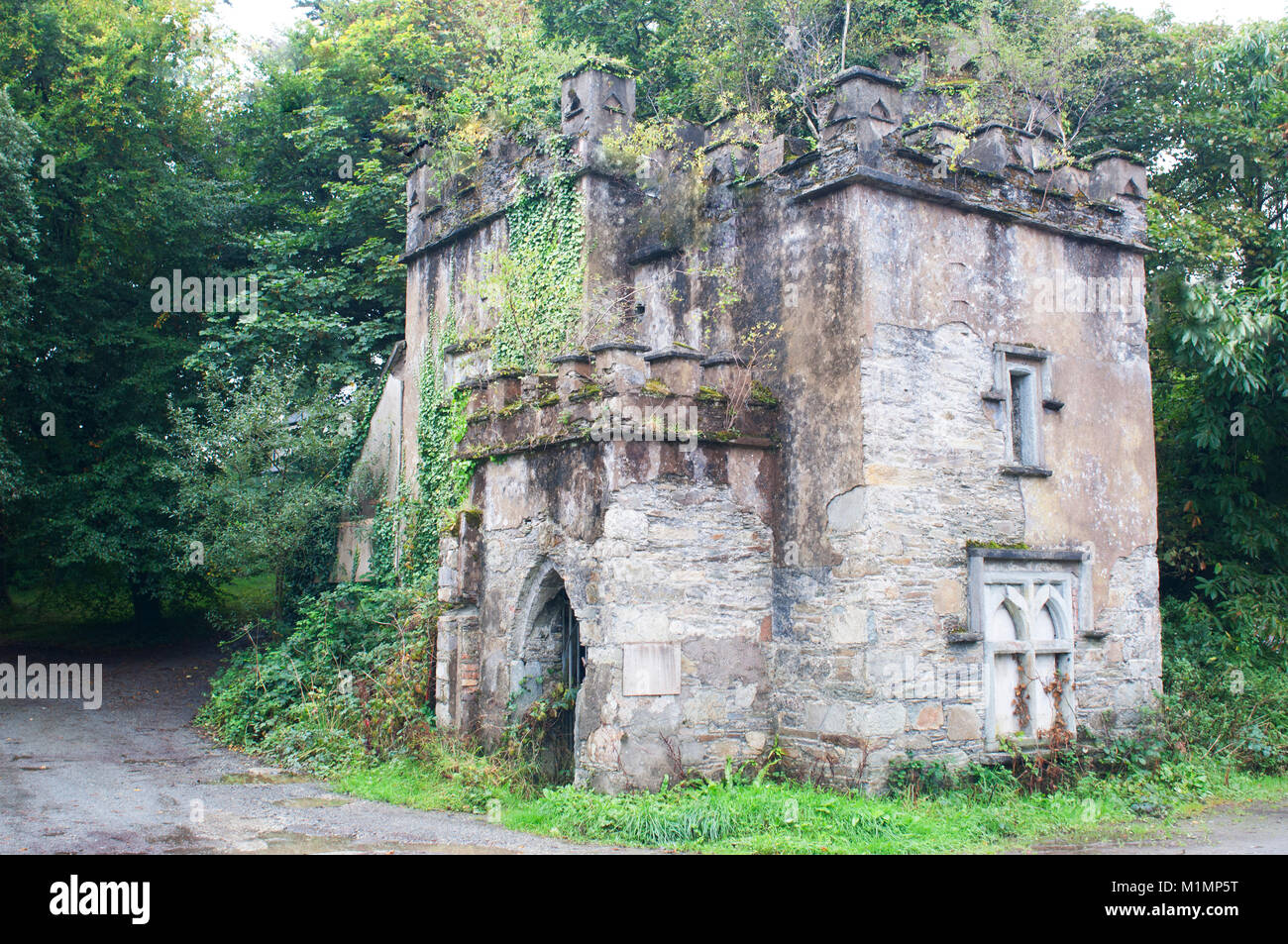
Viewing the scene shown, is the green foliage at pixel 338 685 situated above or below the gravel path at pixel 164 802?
above

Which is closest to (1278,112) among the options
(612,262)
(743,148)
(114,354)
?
(743,148)

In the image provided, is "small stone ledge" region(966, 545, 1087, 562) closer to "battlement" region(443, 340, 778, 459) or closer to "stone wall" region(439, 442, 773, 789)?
"stone wall" region(439, 442, 773, 789)

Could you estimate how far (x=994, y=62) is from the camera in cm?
1975

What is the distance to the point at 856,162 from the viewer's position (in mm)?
10523

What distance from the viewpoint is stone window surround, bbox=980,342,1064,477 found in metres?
11.3

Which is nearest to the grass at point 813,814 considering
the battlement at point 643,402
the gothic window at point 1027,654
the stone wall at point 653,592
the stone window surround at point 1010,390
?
the stone wall at point 653,592

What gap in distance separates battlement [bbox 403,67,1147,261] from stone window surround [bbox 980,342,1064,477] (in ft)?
4.76

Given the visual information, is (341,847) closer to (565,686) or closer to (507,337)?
(565,686)

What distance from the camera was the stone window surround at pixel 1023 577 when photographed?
1076 centimetres

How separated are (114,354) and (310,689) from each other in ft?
30.3

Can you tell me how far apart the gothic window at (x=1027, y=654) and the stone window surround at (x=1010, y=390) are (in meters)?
1.11

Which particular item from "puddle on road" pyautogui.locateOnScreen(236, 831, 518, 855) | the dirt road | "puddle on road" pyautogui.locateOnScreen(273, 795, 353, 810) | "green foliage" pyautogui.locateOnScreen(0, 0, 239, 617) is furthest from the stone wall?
"green foliage" pyautogui.locateOnScreen(0, 0, 239, 617)

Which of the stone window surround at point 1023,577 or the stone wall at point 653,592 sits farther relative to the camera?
the stone window surround at point 1023,577

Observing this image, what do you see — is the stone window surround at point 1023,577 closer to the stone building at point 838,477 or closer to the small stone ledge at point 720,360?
the stone building at point 838,477
